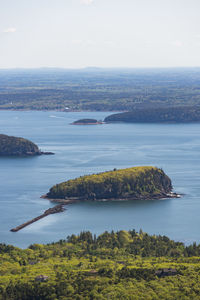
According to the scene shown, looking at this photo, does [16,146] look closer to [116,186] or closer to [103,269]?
[116,186]

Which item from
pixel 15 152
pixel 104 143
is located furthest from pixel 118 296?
pixel 104 143

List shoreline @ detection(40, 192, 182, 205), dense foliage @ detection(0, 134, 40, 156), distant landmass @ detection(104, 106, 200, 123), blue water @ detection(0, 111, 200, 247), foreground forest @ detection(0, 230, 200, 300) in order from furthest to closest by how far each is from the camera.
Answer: distant landmass @ detection(104, 106, 200, 123) → dense foliage @ detection(0, 134, 40, 156) → shoreline @ detection(40, 192, 182, 205) → blue water @ detection(0, 111, 200, 247) → foreground forest @ detection(0, 230, 200, 300)

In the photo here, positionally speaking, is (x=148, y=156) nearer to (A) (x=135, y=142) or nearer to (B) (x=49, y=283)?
(A) (x=135, y=142)

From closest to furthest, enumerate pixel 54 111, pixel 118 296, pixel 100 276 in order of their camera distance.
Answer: pixel 118 296 < pixel 100 276 < pixel 54 111

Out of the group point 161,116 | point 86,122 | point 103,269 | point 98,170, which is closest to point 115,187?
point 98,170

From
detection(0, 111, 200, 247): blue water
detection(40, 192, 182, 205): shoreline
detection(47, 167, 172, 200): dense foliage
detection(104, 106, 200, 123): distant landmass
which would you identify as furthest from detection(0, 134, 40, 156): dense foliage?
detection(104, 106, 200, 123): distant landmass

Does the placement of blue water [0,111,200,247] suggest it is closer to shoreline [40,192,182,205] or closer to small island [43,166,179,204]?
shoreline [40,192,182,205]

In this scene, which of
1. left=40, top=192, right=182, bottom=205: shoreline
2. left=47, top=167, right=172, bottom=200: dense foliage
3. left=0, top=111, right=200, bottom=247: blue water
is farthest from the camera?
left=47, top=167, right=172, bottom=200: dense foliage

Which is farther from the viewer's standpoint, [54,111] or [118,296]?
[54,111]
